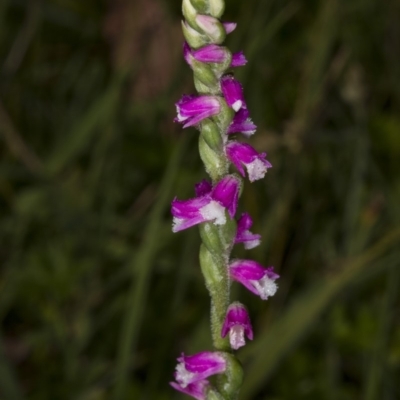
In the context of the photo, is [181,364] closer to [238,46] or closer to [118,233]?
[238,46]

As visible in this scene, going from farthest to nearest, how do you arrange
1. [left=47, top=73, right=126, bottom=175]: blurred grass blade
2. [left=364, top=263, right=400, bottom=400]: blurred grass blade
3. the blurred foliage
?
[left=47, top=73, right=126, bottom=175]: blurred grass blade < the blurred foliage < [left=364, top=263, right=400, bottom=400]: blurred grass blade

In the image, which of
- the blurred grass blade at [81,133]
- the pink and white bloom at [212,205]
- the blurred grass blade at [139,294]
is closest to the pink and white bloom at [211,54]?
the pink and white bloom at [212,205]

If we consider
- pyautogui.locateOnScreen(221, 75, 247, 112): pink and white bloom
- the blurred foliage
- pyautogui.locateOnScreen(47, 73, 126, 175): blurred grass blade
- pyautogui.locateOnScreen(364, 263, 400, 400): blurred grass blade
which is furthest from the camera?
pyautogui.locateOnScreen(47, 73, 126, 175): blurred grass blade

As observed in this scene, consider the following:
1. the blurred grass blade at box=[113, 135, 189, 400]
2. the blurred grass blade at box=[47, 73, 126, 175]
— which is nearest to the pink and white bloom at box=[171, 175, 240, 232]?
the blurred grass blade at box=[113, 135, 189, 400]

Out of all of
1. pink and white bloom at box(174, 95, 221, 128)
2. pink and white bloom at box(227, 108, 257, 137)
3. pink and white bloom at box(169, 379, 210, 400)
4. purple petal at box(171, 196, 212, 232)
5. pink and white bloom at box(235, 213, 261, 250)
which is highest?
pink and white bloom at box(174, 95, 221, 128)

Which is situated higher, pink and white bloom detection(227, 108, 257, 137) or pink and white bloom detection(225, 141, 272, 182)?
pink and white bloom detection(227, 108, 257, 137)

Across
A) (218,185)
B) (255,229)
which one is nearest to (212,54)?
(218,185)

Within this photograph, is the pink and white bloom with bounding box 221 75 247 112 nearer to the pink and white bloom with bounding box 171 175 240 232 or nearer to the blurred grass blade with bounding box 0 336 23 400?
the pink and white bloom with bounding box 171 175 240 232

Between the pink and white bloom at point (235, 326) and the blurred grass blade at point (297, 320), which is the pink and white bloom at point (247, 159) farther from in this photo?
the blurred grass blade at point (297, 320)
